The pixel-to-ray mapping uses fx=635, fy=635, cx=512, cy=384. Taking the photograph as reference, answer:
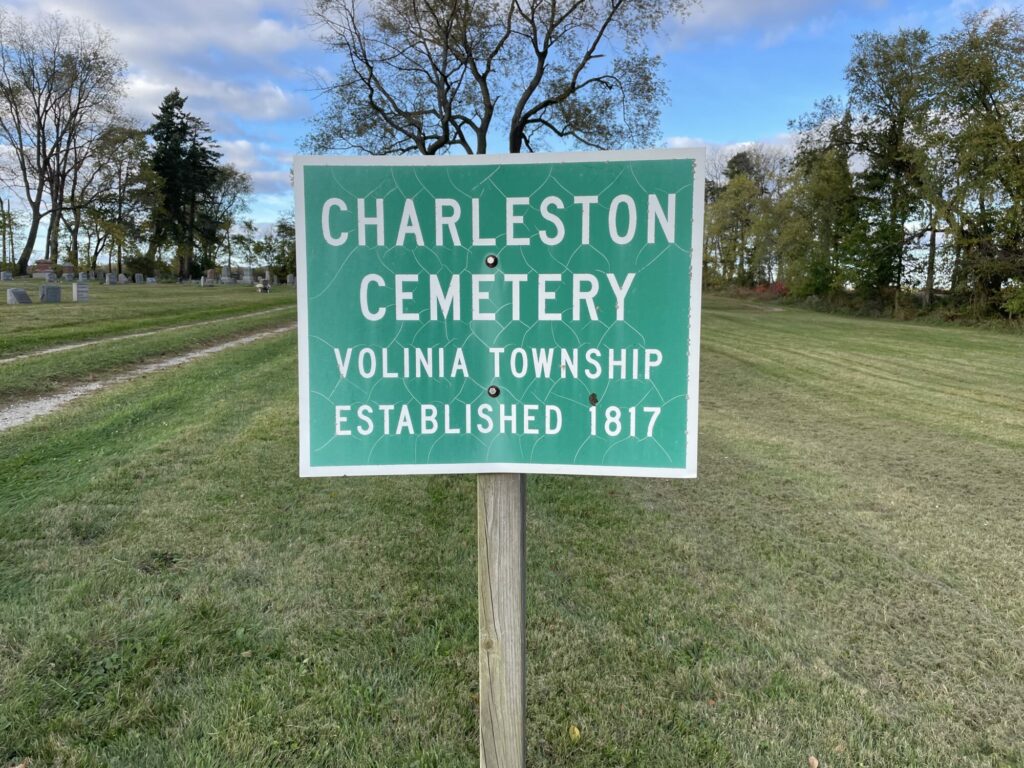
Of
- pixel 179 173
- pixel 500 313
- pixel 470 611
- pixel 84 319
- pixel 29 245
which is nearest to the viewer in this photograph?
pixel 500 313

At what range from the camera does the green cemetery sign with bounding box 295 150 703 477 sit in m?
1.62

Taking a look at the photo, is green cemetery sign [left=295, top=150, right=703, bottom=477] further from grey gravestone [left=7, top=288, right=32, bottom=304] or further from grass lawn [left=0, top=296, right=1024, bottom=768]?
grey gravestone [left=7, top=288, right=32, bottom=304]

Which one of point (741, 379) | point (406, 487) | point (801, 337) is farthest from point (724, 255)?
point (406, 487)

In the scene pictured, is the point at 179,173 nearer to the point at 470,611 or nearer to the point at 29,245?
the point at 29,245

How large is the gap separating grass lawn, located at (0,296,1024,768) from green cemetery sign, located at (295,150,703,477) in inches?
46.4

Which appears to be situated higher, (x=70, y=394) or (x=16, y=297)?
(x=16, y=297)

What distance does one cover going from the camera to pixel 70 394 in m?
7.68

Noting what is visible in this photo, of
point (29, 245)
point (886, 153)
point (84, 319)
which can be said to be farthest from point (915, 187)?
point (29, 245)

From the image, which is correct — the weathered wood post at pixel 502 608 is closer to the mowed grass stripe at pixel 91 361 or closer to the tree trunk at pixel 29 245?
the mowed grass stripe at pixel 91 361

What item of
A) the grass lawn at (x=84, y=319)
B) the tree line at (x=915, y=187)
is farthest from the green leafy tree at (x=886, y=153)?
the grass lawn at (x=84, y=319)

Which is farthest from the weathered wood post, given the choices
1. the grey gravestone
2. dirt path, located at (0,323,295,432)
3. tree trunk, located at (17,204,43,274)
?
tree trunk, located at (17,204,43,274)

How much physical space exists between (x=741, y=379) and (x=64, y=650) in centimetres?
1036

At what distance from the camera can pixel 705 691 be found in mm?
2479

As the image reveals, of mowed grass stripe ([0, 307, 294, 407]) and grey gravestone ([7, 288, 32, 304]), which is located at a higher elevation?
grey gravestone ([7, 288, 32, 304])
